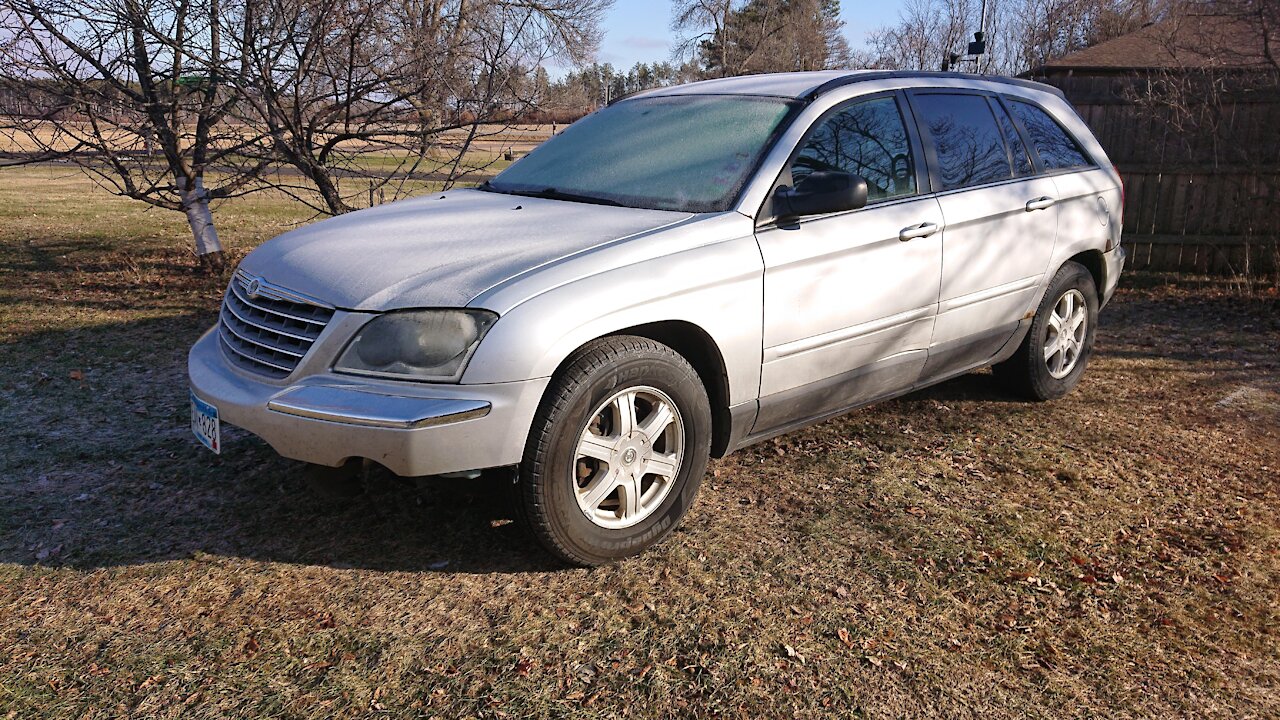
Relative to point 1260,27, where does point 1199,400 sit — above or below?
below

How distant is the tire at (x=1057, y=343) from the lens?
5.26m

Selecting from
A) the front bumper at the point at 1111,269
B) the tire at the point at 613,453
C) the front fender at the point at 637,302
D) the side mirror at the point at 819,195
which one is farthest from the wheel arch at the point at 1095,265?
the tire at the point at 613,453

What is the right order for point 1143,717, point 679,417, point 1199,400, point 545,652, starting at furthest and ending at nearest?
point 1199,400 → point 679,417 → point 545,652 → point 1143,717

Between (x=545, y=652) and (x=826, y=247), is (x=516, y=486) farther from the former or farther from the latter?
(x=826, y=247)

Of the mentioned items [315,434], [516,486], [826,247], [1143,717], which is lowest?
[1143,717]

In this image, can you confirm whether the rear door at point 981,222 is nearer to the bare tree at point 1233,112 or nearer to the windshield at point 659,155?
the windshield at point 659,155

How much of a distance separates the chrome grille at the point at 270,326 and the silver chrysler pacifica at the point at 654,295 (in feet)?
0.04

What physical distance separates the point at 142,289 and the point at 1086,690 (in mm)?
8112

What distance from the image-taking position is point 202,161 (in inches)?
331

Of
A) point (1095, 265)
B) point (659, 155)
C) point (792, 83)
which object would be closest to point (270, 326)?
point (659, 155)

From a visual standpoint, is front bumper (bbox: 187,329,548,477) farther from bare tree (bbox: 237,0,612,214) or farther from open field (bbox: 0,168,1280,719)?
bare tree (bbox: 237,0,612,214)

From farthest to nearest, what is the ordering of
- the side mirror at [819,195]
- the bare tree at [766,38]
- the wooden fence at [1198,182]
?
1. the bare tree at [766,38]
2. the wooden fence at [1198,182]
3. the side mirror at [819,195]

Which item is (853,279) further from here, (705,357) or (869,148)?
(705,357)

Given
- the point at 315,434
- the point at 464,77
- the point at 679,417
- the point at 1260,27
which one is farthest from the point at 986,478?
the point at 1260,27
